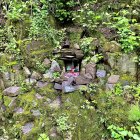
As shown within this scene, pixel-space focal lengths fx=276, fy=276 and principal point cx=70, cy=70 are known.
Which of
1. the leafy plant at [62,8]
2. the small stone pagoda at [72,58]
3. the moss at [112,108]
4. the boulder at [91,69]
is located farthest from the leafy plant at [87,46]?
the moss at [112,108]

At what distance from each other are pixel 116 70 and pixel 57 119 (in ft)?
6.58

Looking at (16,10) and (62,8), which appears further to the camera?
(62,8)

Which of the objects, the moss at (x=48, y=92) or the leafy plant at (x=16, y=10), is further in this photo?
the leafy plant at (x=16, y=10)

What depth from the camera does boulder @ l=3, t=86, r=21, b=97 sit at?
6.60m

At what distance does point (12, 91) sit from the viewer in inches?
261

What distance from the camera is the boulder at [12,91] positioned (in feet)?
21.6

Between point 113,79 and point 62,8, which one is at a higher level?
point 62,8

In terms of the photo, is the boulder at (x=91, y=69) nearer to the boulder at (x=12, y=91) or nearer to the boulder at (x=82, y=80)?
the boulder at (x=82, y=80)

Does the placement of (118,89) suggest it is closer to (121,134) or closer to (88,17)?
(121,134)

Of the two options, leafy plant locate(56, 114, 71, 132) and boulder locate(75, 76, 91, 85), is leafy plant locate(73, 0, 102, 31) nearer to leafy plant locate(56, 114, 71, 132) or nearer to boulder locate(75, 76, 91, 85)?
boulder locate(75, 76, 91, 85)

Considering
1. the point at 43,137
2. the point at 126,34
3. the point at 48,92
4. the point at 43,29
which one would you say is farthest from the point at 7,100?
the point at 126,34

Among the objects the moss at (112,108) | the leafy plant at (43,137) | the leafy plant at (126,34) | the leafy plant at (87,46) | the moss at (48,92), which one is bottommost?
the leafy plant at (43,137)

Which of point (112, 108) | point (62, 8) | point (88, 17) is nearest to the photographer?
point (112, 108)

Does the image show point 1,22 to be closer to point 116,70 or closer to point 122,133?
point 116,70
